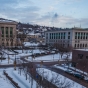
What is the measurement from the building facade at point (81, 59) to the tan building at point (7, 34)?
174ft

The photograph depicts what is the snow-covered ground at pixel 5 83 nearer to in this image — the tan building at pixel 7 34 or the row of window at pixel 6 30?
the tan building at pixel 7 34

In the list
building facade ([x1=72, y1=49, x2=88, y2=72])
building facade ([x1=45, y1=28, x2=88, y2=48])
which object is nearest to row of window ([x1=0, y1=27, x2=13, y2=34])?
building facade ([x1=45, y1=28, x2=88, y2=48])

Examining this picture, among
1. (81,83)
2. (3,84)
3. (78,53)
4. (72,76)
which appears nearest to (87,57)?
(78,53)

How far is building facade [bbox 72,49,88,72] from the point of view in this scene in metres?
32.3

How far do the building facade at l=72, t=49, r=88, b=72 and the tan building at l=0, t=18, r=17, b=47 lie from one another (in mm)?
52981

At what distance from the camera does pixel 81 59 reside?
3466 cm

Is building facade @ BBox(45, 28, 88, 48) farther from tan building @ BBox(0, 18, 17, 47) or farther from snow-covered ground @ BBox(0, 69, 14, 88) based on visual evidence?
snow-covered ground @ BBox(0, 69, 14, 88)

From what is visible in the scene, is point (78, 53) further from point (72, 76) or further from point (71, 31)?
point (71, 31)

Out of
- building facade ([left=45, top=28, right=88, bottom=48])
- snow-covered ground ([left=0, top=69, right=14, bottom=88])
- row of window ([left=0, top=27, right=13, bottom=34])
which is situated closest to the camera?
snow-covered ground ([left=0, top=69, right=14, bottom=88])

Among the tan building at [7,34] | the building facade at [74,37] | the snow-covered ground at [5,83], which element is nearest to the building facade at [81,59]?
the snow-covered ground at [5,83]

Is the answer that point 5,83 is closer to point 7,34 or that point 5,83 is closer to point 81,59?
point 81,59

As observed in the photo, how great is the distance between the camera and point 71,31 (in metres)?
78.6

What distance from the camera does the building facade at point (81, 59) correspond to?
3233 centimetres

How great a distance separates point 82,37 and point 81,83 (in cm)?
5922
